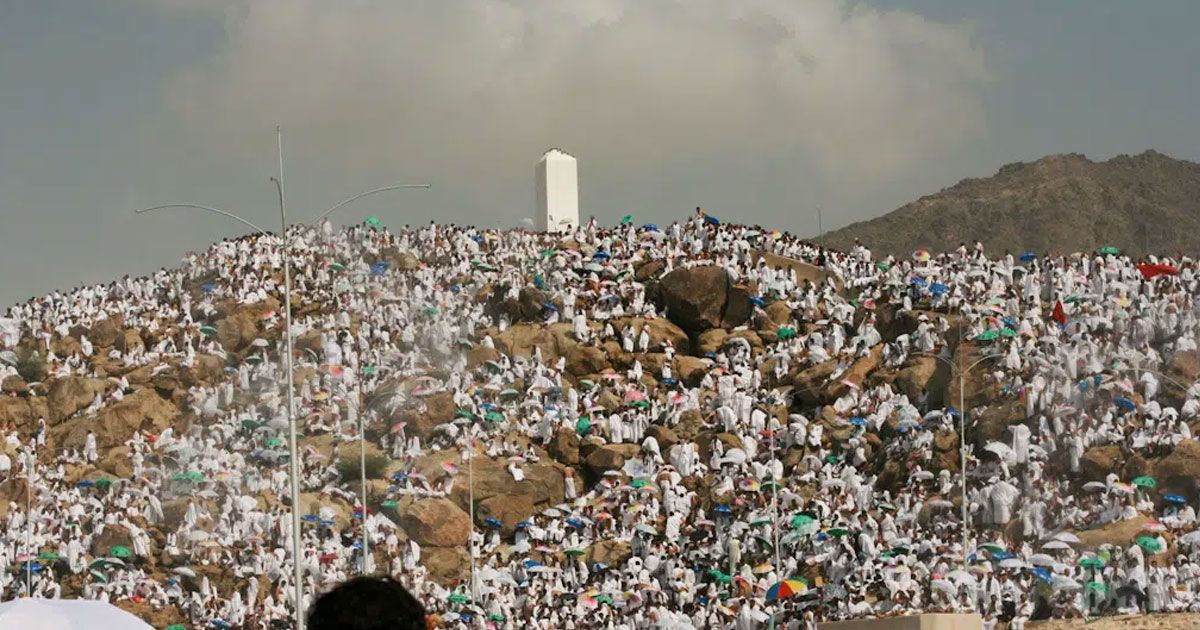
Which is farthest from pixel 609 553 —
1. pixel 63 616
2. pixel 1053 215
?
pixel 1053 215

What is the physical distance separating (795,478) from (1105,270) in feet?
40.9

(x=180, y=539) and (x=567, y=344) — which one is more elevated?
(x=567, y=344)

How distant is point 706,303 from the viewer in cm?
6769

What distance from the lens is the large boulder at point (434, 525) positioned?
5484 centimetres

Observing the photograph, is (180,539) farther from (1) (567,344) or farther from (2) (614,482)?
(1) (567,344)

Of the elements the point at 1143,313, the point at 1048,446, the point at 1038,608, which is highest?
the point at 1143,313

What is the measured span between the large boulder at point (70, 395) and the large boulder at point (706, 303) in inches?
764

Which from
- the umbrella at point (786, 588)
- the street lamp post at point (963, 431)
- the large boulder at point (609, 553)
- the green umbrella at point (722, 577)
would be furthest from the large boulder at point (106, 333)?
the umbrella at point (786, 588)

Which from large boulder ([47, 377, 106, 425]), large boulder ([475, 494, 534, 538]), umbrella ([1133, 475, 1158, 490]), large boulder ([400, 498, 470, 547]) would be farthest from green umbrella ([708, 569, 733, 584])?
large boulder ([47, 377, 106, 425])

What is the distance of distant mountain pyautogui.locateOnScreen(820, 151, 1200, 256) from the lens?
178 metres

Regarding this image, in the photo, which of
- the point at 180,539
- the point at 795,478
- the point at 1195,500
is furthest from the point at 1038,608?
the point at 180,539

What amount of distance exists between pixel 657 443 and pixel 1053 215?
5004 inches

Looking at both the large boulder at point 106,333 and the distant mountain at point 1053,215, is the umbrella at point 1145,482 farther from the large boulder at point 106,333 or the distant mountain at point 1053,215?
the distant mountain at point 1053,215

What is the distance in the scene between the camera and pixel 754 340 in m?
66.5
